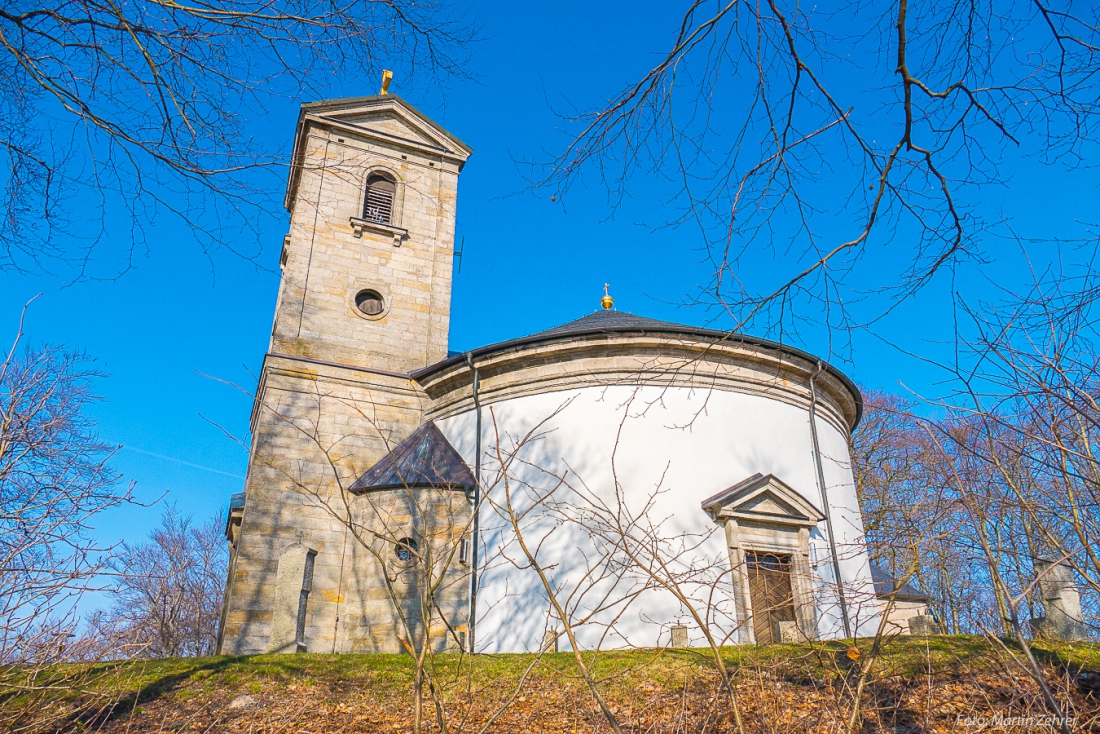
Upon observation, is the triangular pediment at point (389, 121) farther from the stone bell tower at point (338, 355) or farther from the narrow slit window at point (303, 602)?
the narrow slit window at point (303, 602)

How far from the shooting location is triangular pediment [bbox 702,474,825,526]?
1218 centimetres

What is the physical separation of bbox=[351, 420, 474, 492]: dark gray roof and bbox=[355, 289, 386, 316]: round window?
3.43 meters

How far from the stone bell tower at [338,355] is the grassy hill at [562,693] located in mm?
2162

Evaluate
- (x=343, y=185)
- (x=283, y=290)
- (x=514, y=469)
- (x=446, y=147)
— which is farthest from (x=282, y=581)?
(x=446, y=147)

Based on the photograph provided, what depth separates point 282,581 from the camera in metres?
10.6

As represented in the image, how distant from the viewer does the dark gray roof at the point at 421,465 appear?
13.0m

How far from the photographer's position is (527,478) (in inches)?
498

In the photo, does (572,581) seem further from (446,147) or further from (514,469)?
(446,147)

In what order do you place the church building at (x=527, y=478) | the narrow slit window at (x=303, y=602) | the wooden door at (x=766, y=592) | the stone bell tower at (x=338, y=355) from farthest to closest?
1. the stone bell tower at (x=338, y=355)
2. the wooden door at (x=766, y=592)
3. the church building at (x=527, y=478)
4. the narrow slit window at (x=303, y=602)

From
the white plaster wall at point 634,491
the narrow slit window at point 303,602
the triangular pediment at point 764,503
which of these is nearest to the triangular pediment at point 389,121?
the white plaster wall at point 634,491

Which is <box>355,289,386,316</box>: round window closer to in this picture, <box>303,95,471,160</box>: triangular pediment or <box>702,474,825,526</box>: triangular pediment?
<box>303,95,471,160</box>: triangular pediment

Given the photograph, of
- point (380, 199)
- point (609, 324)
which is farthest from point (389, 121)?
point (609, 324)

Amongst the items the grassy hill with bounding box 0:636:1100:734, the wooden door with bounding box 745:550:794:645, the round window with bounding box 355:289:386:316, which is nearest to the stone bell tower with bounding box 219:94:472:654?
the round window with bounding box 355:289:386:316

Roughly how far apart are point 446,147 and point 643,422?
419 inches
